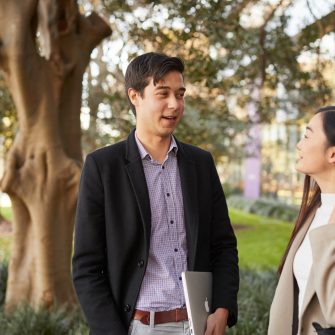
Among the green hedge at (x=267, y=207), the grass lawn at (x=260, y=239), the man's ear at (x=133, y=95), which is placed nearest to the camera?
the man's ear at (x=133, y=95)

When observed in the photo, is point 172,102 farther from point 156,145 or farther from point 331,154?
point 331,154

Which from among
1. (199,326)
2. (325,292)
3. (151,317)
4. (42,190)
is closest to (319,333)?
(325,292)

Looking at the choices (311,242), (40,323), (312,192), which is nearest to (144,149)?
(312,192)

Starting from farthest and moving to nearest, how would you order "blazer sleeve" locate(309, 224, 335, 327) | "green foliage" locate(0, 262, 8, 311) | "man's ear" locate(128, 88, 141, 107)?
"green foliage" locate(0, 262, 8, 311) → "man's ear" locate(128, 88, 141, 107) → "blazer sleeve" locate(309, 224, 335, 327)

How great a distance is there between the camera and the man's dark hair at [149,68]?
9.98ft

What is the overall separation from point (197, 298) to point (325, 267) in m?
0.64

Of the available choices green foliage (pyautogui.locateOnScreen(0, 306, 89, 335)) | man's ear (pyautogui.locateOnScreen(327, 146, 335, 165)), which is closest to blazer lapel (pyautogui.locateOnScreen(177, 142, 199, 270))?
man's ear (pyautogui.locateOnScreen(327, 146, 335, 165))

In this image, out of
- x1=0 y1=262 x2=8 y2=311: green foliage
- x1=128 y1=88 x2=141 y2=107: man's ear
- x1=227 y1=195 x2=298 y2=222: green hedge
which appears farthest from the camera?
x1=227 y1=195 x2=298 y2=222: green hedge

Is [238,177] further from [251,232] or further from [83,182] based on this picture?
[83,182]

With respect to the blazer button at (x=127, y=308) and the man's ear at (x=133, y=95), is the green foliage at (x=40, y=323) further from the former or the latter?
the man's ear at (x=133, y=95)

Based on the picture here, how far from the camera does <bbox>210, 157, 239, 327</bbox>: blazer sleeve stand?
317cm

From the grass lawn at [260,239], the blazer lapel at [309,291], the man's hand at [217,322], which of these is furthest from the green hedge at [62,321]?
the grass lawn at [260,239]

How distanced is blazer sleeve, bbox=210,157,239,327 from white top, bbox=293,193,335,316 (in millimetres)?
415

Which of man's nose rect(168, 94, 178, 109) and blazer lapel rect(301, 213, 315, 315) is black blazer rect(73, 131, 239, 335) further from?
blazer lapel rect(301, 213, 315, 315)
